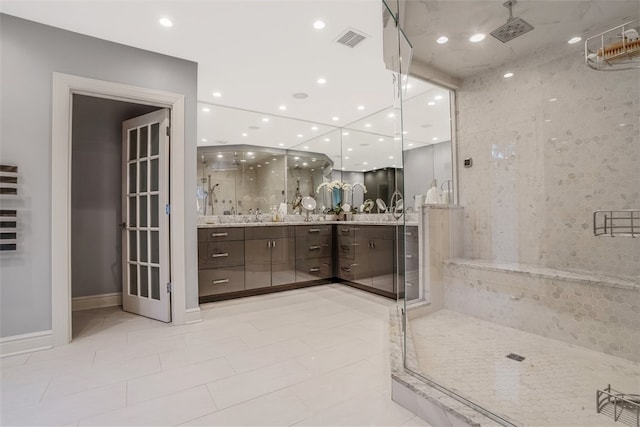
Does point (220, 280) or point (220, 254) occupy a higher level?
point (220, 254)

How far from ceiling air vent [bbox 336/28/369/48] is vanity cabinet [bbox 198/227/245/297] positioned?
7.15ft

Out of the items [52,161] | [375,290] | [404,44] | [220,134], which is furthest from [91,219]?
[404,44]

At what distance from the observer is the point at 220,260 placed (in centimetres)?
329

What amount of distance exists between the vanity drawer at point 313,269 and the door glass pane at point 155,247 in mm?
1654

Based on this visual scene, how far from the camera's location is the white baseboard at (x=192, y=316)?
2686 millimetres

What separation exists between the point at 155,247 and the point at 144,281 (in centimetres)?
39

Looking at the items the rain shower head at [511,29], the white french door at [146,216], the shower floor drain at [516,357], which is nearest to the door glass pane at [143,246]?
the white french door at [146,216]

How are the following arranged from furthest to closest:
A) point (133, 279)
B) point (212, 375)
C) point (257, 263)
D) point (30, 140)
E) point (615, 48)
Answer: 1. point (257, 263)
2. point (133, 279)
3. point (30, 140)
4. point (615, 48)
5. point (212, 375)

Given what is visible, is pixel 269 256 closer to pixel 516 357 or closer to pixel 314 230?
pixel 314 230

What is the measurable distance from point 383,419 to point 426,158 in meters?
2.57

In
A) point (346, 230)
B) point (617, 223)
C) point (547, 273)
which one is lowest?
point (547, 273)

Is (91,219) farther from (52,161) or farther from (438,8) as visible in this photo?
(438,8)

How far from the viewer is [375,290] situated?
3.54 m

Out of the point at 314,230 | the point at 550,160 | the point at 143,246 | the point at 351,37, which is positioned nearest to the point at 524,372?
the point at 550,160
